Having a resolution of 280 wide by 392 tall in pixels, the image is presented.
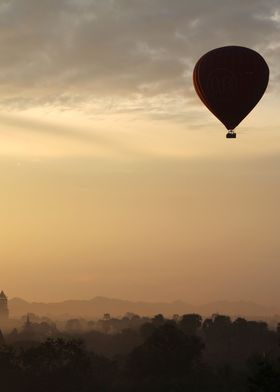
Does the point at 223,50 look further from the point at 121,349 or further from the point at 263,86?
the point at 121,349

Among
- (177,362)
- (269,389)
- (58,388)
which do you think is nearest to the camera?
(269,389)

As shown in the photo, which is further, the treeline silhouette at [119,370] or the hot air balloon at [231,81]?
the treeline silhouette at [119,370]

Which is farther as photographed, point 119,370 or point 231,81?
point 119,370

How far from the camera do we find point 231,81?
234 feet

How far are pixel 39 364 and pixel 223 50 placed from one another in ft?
173

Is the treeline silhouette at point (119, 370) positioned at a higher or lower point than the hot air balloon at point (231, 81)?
lower

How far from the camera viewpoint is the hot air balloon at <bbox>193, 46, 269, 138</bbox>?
70.2m

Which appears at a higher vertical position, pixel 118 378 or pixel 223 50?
pixel 223 50

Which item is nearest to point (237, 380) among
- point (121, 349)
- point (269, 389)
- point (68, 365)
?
point (68, 365)

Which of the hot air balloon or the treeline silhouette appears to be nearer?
the hot air balloon

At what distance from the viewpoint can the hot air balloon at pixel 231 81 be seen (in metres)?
70.2

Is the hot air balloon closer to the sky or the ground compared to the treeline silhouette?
closer to the sky

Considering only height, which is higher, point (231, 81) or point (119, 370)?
point (231, 81)

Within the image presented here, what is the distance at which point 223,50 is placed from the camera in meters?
71.1
